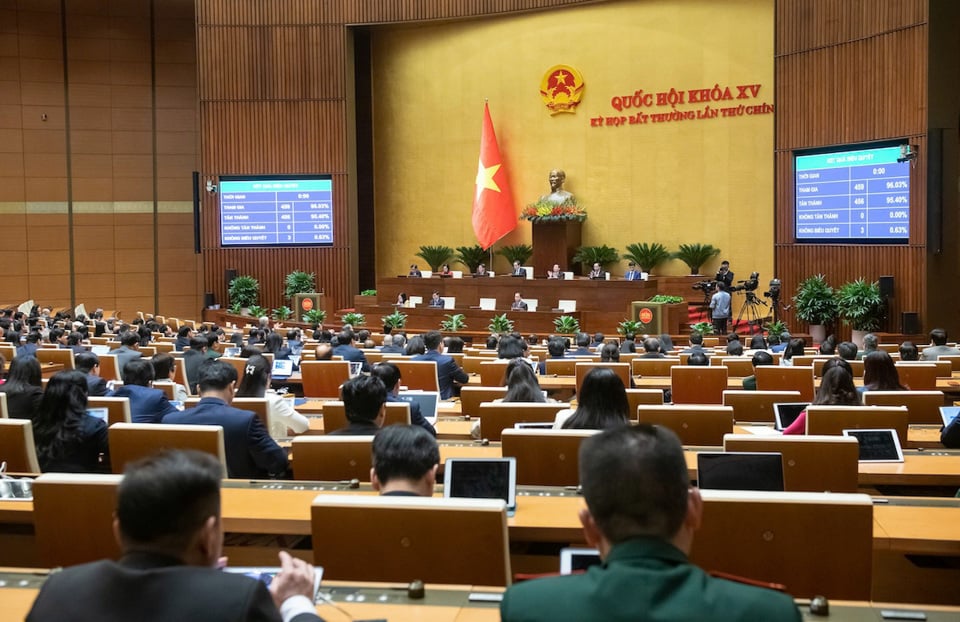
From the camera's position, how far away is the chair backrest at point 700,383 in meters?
7.41

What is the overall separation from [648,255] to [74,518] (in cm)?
1591

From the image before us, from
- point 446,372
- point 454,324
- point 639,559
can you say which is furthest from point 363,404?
point 454,324

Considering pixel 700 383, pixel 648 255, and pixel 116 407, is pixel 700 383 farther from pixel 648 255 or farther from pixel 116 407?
pixel 648 255

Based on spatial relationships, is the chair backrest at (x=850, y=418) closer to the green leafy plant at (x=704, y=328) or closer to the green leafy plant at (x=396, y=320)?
the green leafy plant at (x=704, y=328)

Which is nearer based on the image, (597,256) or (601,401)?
(601,401)

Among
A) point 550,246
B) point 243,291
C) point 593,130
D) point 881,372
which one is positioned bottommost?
point 881,372

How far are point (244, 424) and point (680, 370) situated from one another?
3.86 m

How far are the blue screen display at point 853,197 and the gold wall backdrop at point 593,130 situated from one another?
1.78m

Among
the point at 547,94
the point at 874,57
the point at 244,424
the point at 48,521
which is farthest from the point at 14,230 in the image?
the point at 48,521

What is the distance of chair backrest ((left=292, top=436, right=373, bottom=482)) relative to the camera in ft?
13.0

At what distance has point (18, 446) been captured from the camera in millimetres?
4219

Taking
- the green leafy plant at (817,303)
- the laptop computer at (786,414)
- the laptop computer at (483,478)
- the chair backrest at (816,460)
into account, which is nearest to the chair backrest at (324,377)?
the laptop computer at (786,414)

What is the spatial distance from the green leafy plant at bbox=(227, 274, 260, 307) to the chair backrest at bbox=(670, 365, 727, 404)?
45.4ft

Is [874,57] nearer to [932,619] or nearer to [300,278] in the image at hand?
[300,278]
